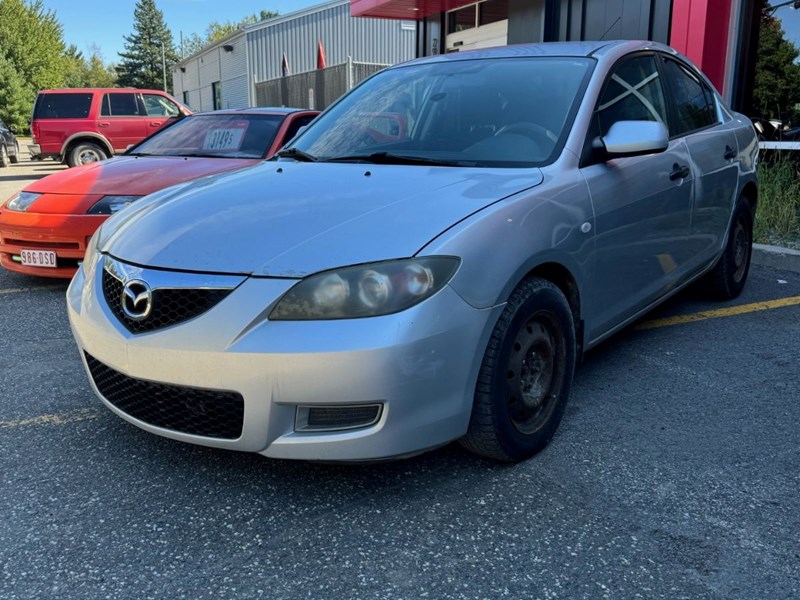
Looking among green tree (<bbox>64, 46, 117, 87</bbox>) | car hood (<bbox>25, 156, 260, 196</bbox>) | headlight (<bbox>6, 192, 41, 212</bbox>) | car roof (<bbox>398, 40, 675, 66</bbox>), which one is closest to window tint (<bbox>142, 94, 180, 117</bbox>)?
car hood (<bbox>25, 156, 260, 196</bbox>)

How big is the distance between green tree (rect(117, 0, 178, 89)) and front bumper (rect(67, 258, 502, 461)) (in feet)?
282

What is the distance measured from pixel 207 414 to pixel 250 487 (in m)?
0.39

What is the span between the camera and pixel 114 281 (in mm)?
2600

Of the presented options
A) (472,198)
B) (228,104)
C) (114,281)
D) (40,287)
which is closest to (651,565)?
(472,198)

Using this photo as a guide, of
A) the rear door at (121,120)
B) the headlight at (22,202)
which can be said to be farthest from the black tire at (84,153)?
the headlight at (22,202)

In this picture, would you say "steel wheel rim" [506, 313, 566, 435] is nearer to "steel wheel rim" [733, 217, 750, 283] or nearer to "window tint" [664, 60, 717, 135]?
"window tint" [664, 60, 717, 135]

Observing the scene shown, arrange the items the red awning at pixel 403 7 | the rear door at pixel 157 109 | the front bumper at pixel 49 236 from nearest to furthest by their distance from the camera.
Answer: the front bumper at pixel 49 236 → the red awning at pixel 403 7 → the rear door at pixel 157 109

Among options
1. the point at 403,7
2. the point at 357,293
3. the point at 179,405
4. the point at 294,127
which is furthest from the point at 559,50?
the point at 403,7

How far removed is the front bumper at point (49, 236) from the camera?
5227mm

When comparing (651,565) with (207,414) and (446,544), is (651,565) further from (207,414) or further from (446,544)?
(207,414)

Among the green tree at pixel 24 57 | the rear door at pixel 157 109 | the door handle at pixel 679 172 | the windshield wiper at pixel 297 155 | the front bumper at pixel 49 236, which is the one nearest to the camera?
the windshield wiper at pixel 297 155

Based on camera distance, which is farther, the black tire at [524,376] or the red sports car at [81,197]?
the red sports car at [81,197]

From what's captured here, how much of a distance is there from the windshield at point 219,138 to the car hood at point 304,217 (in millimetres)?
3163

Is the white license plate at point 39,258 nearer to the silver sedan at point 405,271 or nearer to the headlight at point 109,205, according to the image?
the headlight at point 109,205
